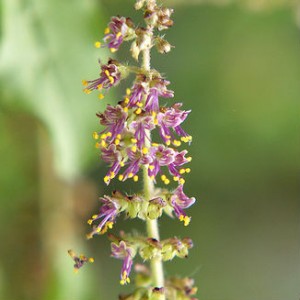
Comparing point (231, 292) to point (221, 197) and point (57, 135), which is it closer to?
point (221, 197)

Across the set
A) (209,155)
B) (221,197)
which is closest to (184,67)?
(209,155)

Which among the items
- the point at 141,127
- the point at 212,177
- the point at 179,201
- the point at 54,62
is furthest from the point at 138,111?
Result: the point at 212,177

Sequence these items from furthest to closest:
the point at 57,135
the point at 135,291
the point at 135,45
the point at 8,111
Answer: the point at 8,111 → the point at 57,135 → the point at 135,291 → the point at 135,45

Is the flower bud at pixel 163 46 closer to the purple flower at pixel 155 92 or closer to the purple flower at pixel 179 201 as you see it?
the purple flower at pixel 155 92

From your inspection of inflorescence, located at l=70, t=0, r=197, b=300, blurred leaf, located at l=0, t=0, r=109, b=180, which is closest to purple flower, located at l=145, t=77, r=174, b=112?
inflorescence, located at l=70, t=0, r=197, b=300

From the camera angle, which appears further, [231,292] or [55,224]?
[55,224]

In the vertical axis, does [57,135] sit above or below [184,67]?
below

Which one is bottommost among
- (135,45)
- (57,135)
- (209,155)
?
(135,45)

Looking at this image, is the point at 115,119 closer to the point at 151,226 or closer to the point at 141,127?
the point at 141,127
